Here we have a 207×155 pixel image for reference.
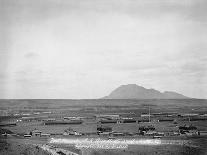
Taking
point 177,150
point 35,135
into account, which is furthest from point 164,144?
point 35,135

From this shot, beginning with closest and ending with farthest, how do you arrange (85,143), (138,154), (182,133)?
(138,154) → (85,143) → (182,133)

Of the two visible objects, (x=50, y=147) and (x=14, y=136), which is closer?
(x=50, y=147)

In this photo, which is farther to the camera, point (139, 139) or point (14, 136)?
point (14, 136)

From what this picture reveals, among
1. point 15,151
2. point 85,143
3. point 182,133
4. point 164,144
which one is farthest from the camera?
Result: point 182,133

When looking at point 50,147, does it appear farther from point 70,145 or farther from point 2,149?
point 2,149

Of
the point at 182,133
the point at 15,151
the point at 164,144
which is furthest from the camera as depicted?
the point at 182,133

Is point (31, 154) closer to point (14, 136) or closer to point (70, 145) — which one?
point (70, 145)

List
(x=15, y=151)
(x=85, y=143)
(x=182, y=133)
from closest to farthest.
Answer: (x=15, y=151), (x=85, y=143), (x=182, y=133)

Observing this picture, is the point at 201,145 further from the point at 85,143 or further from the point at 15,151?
the point at 15,151

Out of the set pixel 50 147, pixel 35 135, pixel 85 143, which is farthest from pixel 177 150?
pixel 35 135
